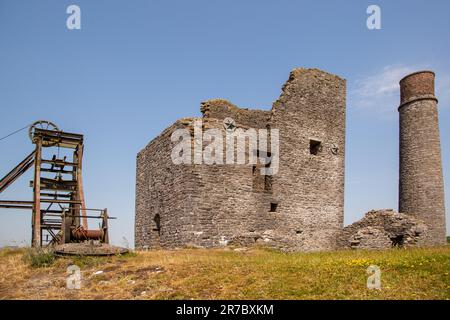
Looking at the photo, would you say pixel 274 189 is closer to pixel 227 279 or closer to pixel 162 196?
pixel 162 196

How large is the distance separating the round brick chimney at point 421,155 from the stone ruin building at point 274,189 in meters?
1.31

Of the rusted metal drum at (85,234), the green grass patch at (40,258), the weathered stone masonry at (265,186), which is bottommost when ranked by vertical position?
the green grass patch at (40,258)

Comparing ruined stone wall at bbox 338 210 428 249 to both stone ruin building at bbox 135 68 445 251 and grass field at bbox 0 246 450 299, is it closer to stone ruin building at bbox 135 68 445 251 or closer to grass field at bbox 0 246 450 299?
stone ruin building at bbox 135 68 445 251

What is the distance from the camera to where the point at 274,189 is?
1784cm

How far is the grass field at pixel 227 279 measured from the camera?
7344 mm

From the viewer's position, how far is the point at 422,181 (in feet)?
78.2

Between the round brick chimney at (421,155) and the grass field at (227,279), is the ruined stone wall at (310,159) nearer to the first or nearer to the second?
the round brick chimney at (421,155)

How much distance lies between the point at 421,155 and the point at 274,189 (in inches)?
428

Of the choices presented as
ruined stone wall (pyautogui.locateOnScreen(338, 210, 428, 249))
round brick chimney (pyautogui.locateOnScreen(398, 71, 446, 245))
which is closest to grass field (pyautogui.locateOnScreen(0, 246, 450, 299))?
ruined stone wall (pyautogui.locateOnScreen(338, 210, 428, 249))

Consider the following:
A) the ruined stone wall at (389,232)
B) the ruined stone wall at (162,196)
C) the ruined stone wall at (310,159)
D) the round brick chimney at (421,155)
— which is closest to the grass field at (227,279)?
the ruined stone wall at (162,196)

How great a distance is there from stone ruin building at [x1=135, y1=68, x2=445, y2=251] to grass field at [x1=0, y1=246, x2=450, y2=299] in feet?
17.7

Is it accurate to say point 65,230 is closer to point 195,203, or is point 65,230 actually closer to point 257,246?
point 195,203

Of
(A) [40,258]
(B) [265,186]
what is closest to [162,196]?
(B) [265,186]
